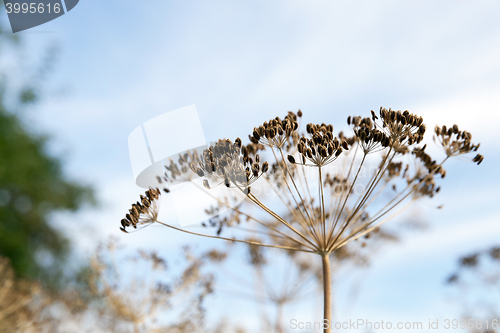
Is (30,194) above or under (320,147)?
above

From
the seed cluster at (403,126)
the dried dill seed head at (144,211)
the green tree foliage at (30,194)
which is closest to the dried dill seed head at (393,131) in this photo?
the seed cluster at (403,126)

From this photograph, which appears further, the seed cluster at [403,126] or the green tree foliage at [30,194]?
the green tree foliage at [30,194]

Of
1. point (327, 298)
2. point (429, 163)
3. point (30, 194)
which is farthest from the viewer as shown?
point (30, 194)

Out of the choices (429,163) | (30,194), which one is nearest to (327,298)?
(429,163)

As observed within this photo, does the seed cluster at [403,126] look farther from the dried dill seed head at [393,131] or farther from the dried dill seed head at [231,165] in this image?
the dried dill seed head at [231,165]

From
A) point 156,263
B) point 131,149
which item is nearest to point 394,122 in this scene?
point 131,149

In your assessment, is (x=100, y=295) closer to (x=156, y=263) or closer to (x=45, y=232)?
(x=156, y=263)

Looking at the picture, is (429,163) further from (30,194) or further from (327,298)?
(30,194)
